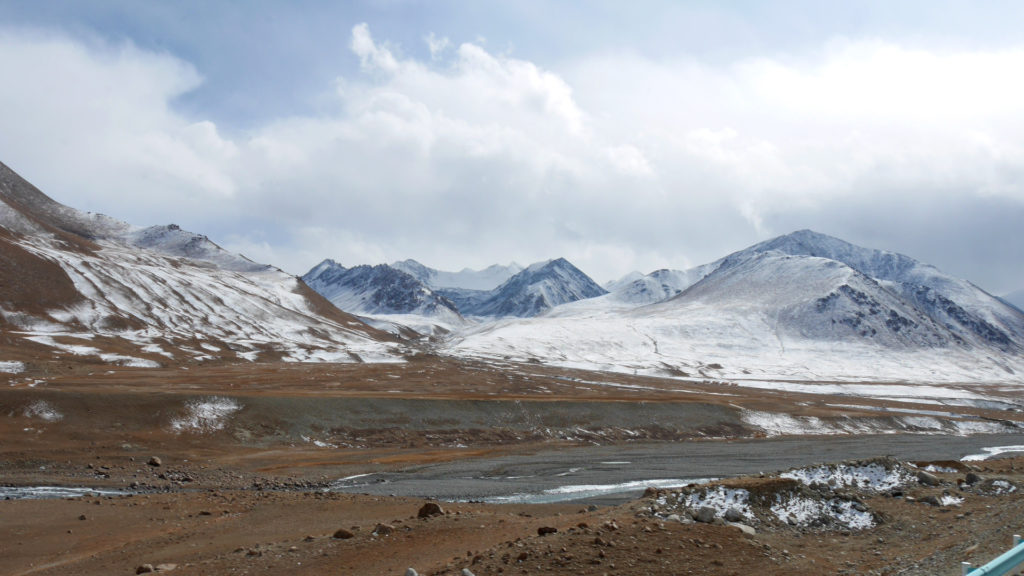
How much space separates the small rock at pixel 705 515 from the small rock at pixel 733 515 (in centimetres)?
107

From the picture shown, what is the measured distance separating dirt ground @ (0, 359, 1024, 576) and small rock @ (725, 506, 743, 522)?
2.38 ft

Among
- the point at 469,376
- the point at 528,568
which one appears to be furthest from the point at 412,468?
the point at 469,376

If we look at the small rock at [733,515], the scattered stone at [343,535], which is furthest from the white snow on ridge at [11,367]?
the small rock at [733,515]

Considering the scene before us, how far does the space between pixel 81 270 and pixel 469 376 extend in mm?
133706

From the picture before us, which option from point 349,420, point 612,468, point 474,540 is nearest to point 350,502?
point 474,540

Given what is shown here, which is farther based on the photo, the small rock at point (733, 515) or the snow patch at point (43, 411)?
the snow patch at point (43, 411)

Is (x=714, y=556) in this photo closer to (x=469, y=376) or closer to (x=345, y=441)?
(x=345, y=441)

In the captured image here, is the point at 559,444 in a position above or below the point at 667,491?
below

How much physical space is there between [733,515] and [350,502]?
20218 mm

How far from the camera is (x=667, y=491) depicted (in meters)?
23.9

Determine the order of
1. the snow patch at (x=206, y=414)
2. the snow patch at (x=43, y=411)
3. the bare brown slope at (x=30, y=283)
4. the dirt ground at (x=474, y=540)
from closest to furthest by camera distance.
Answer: the dirt ground at (x=474, y=540), the snow patch at (x=43, y=411), the snow patch at (x=206, y=414), the bare brown slope at (x=30, y=283)

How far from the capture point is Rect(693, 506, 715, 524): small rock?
20812 mm

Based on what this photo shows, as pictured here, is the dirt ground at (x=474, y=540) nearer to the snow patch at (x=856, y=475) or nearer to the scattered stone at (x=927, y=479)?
the scattered stone at (x=927, y=479)

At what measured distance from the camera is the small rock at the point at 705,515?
2081 centimetres
